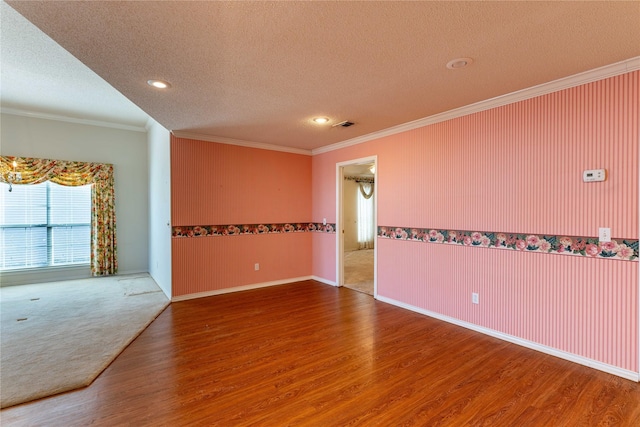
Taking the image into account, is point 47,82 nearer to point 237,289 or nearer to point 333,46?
point 237,289

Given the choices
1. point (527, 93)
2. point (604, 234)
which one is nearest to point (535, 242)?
point (604, 234)

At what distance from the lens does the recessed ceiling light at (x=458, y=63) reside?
87.4 inches

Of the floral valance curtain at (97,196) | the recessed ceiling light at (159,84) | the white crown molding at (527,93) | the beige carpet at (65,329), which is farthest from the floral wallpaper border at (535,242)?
the floral valance curtain at (97,196)

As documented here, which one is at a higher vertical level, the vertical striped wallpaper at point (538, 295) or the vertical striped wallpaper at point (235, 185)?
the vertical striped wallpaper at point (235, 185)

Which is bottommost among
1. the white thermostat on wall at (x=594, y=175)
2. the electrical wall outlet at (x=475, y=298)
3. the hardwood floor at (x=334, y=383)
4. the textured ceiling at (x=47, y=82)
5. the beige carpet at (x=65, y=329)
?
the hardwood floor at (x=334, y=383)

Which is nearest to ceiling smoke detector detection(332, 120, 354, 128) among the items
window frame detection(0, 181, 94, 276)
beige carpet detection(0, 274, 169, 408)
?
beige carpet detection(0, 274, 169, 408)

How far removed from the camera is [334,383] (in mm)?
2211

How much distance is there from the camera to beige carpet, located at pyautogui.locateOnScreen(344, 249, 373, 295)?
16.5 feet

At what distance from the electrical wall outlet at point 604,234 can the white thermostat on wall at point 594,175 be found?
40cm

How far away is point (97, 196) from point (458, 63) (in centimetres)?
633

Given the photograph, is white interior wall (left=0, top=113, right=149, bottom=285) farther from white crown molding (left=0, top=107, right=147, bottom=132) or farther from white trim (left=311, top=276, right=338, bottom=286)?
white trim (left=311, top=276, right=338, bottom=286)

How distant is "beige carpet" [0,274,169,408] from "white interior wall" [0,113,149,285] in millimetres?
734

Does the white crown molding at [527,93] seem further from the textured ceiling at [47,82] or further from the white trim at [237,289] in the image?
the textured ceiling at [47,82]

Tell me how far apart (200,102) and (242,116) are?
1.87ft
